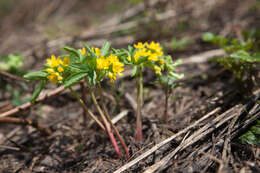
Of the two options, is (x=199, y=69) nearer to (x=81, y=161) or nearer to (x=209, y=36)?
(x=209, y=36)

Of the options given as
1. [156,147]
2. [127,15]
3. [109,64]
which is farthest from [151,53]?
[127,15]

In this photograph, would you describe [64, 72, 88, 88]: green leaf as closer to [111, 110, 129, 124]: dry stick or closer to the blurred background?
[111, 110, 129, 124]: dry stick

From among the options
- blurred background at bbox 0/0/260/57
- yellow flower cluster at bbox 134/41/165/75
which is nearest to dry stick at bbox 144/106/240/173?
yellow flower cluster at bbox 134/41/165/75

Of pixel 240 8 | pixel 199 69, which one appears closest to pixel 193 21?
pixel 240 8

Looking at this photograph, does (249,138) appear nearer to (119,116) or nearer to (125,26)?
(119,116)

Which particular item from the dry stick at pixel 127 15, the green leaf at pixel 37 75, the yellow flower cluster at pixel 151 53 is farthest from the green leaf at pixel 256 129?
the dry stick at pixel 127 15

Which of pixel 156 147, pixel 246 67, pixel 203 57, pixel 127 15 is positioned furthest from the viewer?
pixel 127 15

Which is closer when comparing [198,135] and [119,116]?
[198,135]

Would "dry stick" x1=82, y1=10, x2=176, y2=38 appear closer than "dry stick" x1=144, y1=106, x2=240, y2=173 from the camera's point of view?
No
